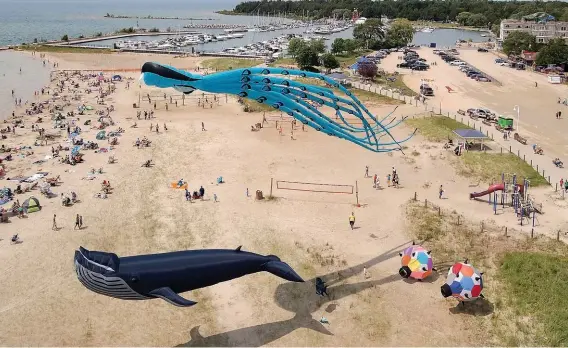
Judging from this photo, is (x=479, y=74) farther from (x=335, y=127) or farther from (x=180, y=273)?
(x=180, y=273)

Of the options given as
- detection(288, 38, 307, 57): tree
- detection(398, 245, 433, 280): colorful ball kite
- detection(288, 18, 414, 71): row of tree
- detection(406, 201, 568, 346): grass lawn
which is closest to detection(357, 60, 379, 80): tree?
detection(288, 38, 307, 57): tree

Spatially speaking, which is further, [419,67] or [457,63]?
[457,63]

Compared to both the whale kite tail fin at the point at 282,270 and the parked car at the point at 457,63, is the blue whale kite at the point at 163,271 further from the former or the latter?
the parked car at the point at 457,63

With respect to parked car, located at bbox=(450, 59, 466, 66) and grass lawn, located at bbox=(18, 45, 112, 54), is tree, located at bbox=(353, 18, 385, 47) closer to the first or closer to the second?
parked car, located at bbox=(450, 59, 466, 66)

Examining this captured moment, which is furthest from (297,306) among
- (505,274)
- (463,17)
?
(463,17)

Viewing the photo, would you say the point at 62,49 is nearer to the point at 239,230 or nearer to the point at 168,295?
the point at 239,230

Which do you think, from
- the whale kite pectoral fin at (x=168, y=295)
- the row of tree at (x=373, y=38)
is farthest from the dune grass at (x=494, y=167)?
the row of tree at (x=373, y=38)

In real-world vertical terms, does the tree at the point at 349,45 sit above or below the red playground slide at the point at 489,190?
above
